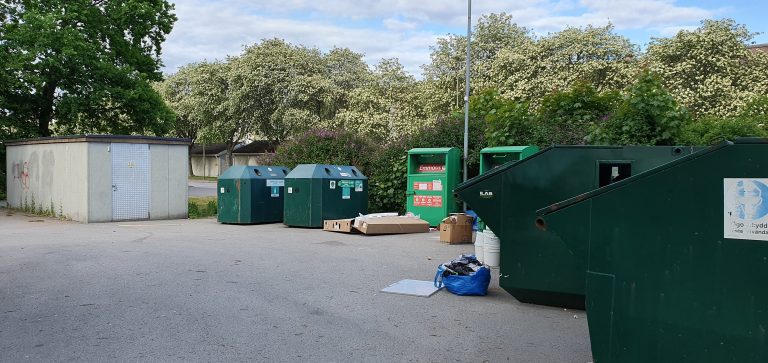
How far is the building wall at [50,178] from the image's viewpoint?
48.1 ft

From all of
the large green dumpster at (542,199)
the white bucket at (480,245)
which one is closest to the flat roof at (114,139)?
the white bucket at (480,245)

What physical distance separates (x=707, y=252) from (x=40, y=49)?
73.4 feet

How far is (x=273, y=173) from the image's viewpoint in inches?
579

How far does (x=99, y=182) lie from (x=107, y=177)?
23 centimetres

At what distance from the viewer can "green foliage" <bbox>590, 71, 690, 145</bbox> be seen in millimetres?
10116

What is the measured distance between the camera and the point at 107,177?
1472cm

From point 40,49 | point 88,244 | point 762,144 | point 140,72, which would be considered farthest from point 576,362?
point 140,72

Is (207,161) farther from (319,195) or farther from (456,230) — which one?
(456,230)

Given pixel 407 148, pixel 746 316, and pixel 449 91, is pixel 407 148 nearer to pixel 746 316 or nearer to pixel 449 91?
pixel 746 316

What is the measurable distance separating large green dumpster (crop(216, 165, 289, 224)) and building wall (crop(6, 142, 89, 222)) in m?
3.47

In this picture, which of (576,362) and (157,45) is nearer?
(576,362)

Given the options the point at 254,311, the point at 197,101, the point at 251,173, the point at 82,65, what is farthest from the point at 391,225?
the point at 197,101

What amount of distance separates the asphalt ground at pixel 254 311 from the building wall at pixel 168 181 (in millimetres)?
5930

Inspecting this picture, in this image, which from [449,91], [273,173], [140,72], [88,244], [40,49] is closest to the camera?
[88,244]
